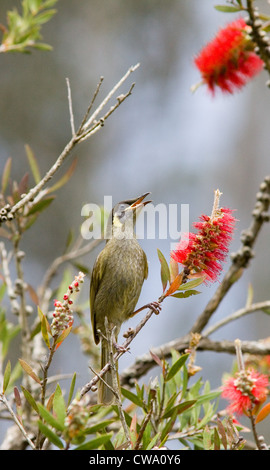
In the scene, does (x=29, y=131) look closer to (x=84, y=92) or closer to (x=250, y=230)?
(x=84, y=92)

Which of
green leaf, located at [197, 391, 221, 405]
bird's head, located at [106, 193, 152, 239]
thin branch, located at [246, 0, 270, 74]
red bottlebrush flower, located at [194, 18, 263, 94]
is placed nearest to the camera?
green leaf, located at [197, 391, 221, 405]

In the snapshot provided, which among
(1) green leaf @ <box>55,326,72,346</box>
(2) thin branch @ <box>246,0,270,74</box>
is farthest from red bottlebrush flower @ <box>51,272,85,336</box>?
(2) thin branch @ <box>246,0,270,74</box>

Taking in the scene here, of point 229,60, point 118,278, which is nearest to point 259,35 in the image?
point 229,60

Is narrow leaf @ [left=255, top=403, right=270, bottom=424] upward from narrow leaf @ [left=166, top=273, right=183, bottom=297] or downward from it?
downward

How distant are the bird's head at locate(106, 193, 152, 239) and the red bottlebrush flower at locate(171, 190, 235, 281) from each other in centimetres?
123

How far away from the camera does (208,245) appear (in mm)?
1390

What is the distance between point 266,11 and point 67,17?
2219mm

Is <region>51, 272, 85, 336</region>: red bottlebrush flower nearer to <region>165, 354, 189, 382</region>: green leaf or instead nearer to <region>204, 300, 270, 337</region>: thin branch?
<region>165, 354, 189, 382</region>: green leaf

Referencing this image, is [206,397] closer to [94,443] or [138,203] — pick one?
[94,443]

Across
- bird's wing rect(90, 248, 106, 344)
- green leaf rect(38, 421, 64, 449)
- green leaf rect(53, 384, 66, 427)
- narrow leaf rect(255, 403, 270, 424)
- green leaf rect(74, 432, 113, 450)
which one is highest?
bird's wing rect(90, 248, 106, 344)

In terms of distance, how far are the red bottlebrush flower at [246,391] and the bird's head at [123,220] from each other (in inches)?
48.7

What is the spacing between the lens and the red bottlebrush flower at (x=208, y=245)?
138 cm

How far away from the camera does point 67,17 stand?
6.39 meters

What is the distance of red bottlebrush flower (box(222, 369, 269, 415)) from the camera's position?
1412 millimetres
